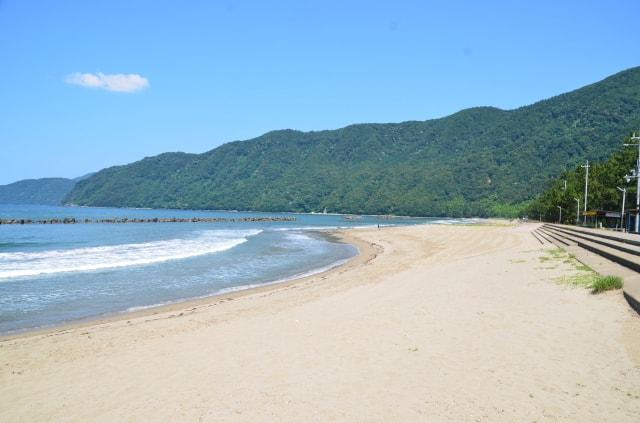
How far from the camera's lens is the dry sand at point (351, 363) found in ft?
17.7

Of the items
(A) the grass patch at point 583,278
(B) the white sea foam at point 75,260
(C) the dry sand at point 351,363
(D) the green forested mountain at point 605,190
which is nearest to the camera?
(C) the dry sand at point 351,363

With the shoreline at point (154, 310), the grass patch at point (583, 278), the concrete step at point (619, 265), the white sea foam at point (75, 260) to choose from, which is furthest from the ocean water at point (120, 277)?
the concrete step at point (619, 265)

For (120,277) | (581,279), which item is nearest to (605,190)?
(581,279)

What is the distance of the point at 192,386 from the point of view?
6367 mm

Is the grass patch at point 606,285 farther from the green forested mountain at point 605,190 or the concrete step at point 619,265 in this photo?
the green forested mountain at point 605,190

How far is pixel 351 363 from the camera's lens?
700 cm

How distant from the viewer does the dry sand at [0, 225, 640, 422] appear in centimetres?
538

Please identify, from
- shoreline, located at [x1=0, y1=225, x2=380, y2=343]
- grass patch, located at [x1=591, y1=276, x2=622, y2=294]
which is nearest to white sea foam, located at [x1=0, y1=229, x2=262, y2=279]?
shoreline, located at [x1=0, y1=225, x2=380, y2=343]

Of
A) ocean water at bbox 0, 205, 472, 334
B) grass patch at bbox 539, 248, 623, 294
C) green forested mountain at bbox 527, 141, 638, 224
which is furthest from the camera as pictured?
green forested mountain at bbox 527, 141, 638, 224

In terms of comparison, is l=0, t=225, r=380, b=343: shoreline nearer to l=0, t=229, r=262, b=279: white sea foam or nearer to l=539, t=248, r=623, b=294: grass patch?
l=539, t=248, r=623, b=294: grass patch

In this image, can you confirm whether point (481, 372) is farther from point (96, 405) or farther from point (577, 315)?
point (96, 405)

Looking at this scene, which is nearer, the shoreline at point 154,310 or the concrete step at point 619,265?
the concrete step at point 619,265

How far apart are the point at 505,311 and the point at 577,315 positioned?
1.34m

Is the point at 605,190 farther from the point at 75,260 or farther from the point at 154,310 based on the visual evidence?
the point at 154,310
